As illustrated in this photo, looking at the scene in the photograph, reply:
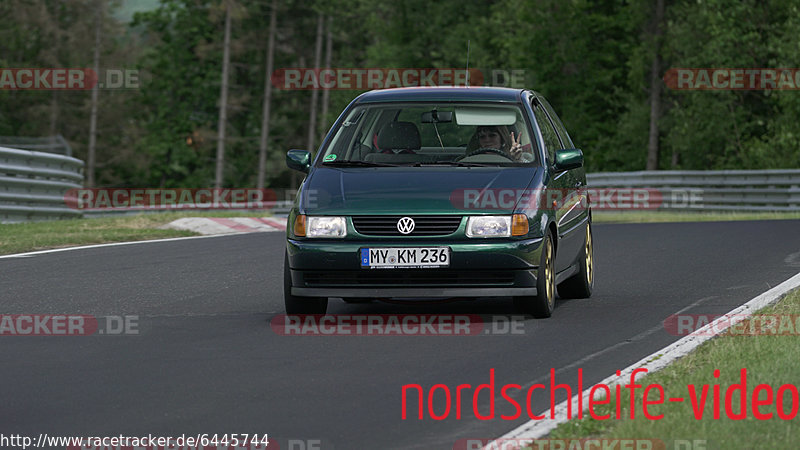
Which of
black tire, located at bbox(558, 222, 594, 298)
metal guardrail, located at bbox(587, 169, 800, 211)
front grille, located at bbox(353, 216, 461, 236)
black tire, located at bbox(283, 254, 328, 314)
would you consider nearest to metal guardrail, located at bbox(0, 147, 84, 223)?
black tire, located at bbox(558, 222, 594, 298)

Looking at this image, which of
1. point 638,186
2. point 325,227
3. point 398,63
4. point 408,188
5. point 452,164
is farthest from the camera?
point 398,63

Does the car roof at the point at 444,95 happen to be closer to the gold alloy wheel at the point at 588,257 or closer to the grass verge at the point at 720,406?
the gold alloy wheel at the point at 588,257

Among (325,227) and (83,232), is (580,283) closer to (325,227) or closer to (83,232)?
(325,227)

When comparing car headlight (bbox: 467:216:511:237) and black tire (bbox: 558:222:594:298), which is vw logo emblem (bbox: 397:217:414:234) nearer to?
car headlight (bbox: 467:216:511:237)

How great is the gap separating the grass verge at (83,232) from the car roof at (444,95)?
608 centimetres

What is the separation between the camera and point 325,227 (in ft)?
30.7

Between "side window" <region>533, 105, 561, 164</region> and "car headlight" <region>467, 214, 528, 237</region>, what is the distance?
114cm

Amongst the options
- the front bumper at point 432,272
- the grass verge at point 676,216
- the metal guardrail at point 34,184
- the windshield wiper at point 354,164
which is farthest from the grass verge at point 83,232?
the grass verge at point 676,216

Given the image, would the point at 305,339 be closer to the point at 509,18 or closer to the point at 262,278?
the point at 262,278

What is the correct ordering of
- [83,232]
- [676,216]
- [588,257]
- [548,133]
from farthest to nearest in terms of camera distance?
[676,216], [83,232], [588,257], [548,133]

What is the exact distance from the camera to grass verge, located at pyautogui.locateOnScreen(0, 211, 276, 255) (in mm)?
16234

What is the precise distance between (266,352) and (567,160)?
315 cm

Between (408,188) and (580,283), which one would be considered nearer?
(408,188)

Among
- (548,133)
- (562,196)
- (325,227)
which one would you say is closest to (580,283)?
(562,196)
